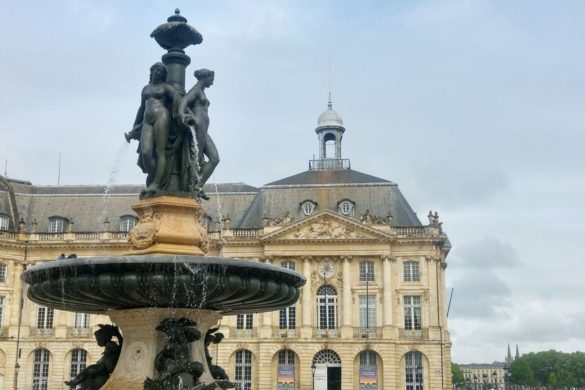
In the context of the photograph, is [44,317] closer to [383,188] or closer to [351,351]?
[351,351]

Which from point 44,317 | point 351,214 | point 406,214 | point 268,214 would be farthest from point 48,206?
point 406,214

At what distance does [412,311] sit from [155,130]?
162 ft

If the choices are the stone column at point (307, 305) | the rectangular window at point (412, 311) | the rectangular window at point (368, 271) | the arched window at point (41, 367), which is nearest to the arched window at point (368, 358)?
the rectangular window at point (412, 311)

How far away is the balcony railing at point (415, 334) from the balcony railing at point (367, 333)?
1.82 metres

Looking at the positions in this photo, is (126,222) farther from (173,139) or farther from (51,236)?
(173,139)

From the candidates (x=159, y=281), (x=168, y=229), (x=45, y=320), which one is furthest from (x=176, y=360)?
(x=45, y=320)

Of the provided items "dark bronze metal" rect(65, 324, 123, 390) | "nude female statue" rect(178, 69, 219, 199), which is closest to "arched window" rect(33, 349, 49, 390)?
"dark bronze metal" rect(65, 324, 123, 390)

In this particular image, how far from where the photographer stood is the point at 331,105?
246ft

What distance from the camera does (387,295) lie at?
60.4 metres

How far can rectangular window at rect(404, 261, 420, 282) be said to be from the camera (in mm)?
61438

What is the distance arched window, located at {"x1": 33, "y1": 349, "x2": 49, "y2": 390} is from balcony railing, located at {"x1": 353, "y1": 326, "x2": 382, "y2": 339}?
2455cm

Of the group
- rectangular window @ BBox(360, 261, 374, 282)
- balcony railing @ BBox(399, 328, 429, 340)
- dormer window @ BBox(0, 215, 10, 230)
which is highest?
dormer window @ BBox(0, 215, 10, 230)

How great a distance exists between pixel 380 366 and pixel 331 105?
2630 cm

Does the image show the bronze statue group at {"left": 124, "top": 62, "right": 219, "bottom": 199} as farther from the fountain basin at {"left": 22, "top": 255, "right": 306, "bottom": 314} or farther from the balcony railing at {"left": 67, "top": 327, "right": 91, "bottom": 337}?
the balcony railing at {"left": 67, "top": 327, "right": 91, "bottom": 337}
